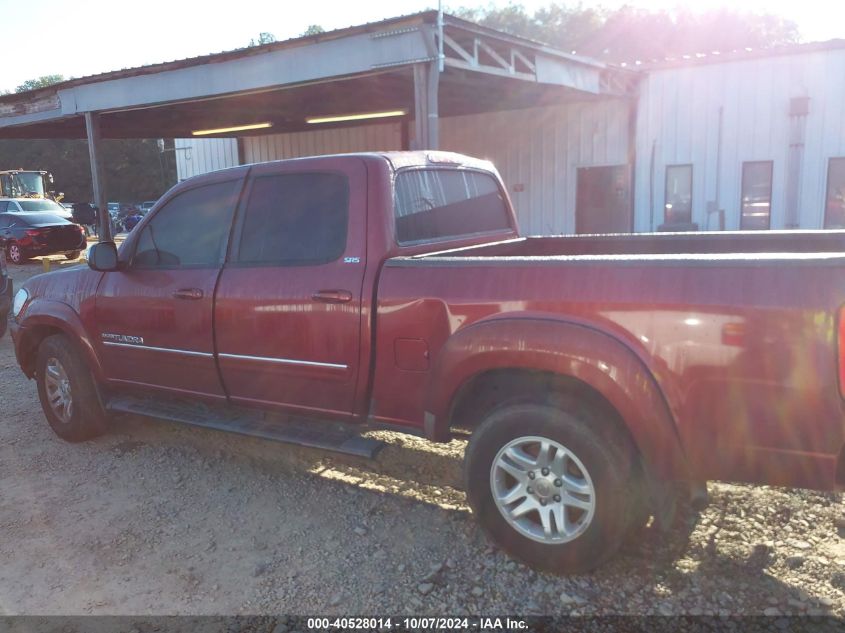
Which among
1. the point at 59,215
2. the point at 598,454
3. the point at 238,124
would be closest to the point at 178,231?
the point at 598,454

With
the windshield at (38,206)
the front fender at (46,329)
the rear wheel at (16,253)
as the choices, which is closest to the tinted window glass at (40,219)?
the rear wheel at (16,253)

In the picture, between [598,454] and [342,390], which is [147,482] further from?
[598,454]

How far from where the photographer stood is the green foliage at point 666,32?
129 feet

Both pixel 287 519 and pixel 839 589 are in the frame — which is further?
pixel 287 519

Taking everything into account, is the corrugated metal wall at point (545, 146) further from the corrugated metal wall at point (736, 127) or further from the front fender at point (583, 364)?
the front fender at point (583, 364)

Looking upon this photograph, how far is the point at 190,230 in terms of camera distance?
165 inches

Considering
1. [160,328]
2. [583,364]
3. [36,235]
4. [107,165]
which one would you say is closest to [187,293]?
[160,328]

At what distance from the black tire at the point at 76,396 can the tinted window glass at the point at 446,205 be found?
2.69m

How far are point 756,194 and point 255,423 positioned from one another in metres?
11.2

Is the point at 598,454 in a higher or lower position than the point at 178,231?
lower

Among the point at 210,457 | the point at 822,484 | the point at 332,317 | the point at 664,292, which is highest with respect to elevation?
the point at 664,292

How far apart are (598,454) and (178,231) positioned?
9.67ft

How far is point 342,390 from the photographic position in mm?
3496

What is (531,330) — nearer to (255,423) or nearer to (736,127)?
(255,423)
